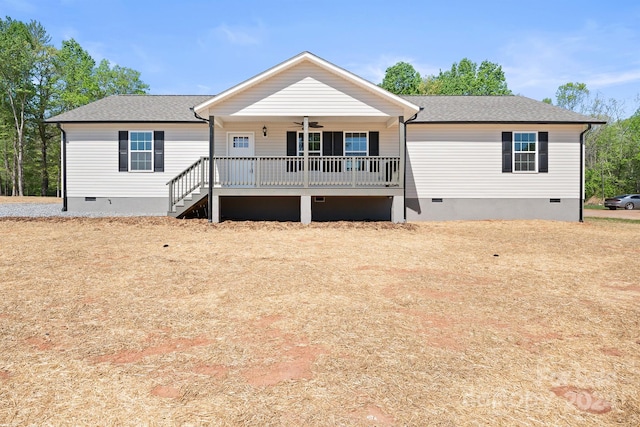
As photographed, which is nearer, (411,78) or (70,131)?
(70,131)

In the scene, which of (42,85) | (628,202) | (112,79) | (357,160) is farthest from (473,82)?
(42,85)

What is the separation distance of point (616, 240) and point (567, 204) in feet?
17.2

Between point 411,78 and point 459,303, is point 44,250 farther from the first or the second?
point 411,78

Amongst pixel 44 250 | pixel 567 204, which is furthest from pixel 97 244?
pixel 567 204

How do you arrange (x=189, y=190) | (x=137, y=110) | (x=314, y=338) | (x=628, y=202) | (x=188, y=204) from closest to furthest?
(x=314, y=338)
(x=188, y=204)
(x=189, y=190)
(x=137, y=110)
(x=628, y=202)

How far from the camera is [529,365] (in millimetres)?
3340

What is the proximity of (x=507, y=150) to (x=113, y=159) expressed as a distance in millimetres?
16527

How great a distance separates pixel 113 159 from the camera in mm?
15633

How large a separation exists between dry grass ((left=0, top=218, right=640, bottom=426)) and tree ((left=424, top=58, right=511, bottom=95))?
4319cm

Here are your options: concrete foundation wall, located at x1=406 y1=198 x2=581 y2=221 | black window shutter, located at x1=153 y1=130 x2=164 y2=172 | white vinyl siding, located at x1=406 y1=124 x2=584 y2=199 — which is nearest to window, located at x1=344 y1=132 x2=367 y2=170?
white vinyl siding, located at x1=406 y1=124 x2=584 y2=199

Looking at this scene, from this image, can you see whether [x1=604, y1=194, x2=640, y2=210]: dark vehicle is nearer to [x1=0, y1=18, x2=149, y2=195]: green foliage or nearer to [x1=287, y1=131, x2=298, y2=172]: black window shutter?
[x1=287, y1=131, x2=298, y2=172]: black window shutter

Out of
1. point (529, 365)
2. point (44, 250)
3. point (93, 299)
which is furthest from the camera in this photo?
point (44, 250)

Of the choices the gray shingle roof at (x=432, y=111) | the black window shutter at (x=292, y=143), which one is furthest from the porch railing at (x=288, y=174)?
the gray shingle roof at (x=432, y=111)

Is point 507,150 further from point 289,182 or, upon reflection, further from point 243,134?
point 243,134
